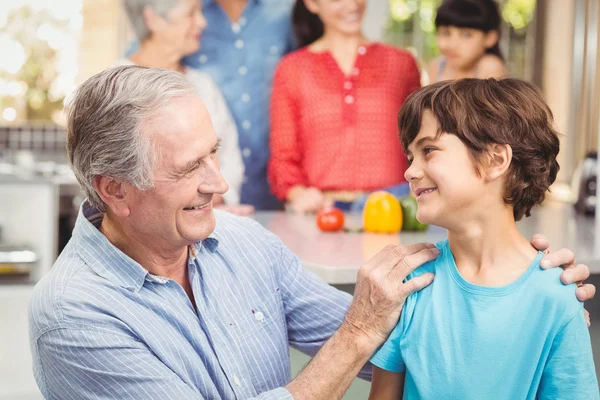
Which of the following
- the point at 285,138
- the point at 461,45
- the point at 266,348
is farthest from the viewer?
the point at 461,45

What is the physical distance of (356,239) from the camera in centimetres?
260

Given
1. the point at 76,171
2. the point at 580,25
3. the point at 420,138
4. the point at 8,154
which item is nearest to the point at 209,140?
the point at 76,171

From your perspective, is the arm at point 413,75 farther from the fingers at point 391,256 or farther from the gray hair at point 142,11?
the fingers at point 391,256

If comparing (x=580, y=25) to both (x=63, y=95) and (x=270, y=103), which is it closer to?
(x=270, y=103)

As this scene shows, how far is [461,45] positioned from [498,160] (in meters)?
2.93

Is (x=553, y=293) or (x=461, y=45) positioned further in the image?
(x=461, y=45)

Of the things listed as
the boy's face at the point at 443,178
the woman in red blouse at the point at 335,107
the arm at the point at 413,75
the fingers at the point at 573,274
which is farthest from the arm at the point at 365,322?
the arm at the point at 413,75

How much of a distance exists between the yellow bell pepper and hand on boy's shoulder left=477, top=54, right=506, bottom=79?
174cm

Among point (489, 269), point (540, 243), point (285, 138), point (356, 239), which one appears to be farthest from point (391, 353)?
point (285, 138)

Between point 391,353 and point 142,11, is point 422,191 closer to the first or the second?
point 391,353

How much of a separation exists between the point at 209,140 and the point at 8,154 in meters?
4.16

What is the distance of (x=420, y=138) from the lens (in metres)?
1.39

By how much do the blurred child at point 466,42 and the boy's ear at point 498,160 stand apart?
2900 mm

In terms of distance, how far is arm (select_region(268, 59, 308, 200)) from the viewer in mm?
3822
